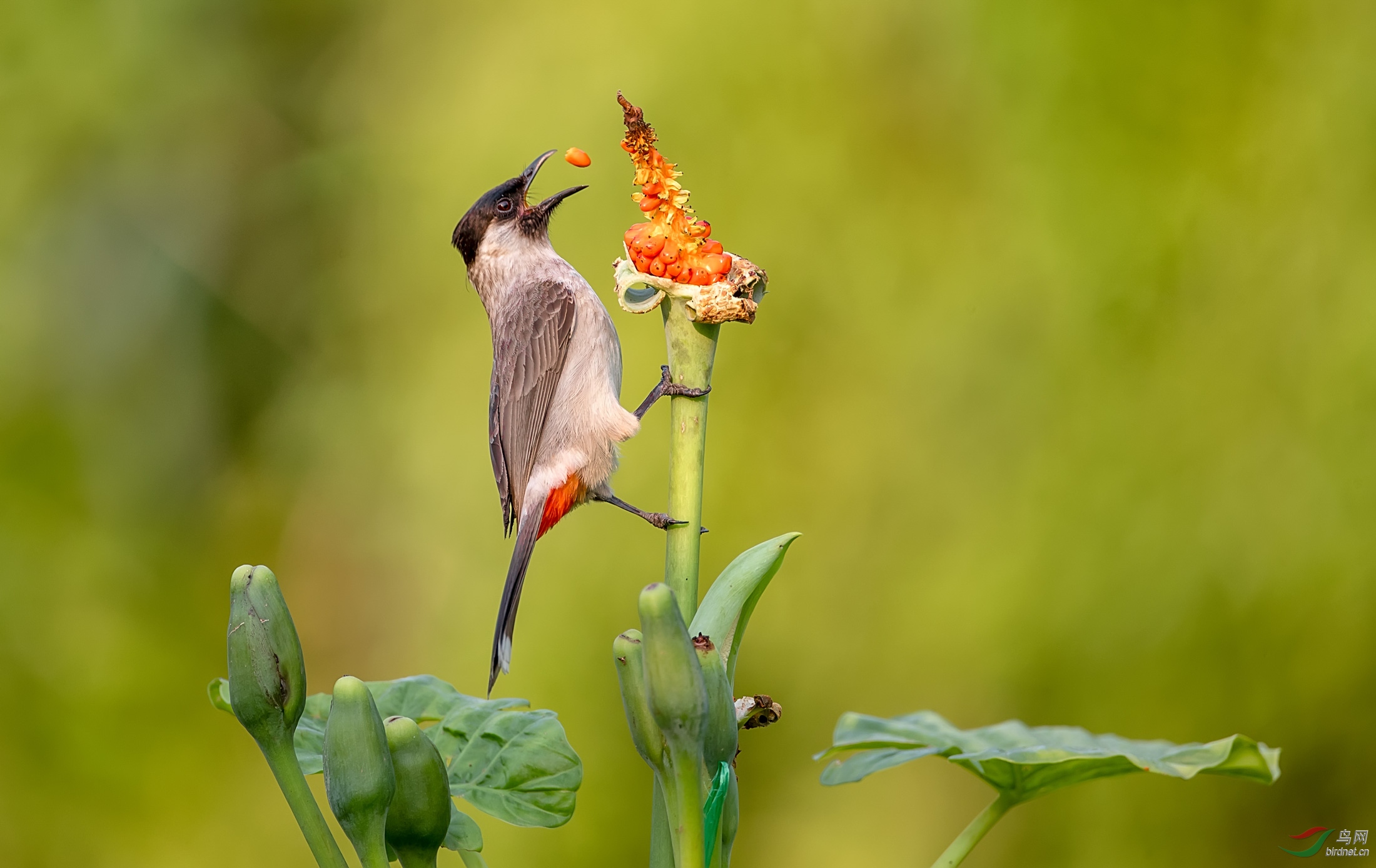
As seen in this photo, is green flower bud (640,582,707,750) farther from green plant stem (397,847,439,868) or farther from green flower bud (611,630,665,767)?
green plant stem (397,847,439,868)

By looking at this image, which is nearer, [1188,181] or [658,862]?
[658,862]

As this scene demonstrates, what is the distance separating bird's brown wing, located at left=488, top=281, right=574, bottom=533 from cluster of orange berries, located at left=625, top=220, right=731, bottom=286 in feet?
2.74

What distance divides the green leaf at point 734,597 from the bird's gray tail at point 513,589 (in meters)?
0.41

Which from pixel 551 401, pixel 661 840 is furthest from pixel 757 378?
pixel 661 840

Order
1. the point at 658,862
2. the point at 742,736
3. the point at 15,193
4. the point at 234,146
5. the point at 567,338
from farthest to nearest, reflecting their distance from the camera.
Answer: the point at 234,146, the point at 15,193, the point at 742,736, the point at 567,338, the point at 658,862

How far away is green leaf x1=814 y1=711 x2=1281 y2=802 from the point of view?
0.93 metres

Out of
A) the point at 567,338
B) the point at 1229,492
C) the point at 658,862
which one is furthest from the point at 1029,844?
the point at 658,862

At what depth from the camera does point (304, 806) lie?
768 mm

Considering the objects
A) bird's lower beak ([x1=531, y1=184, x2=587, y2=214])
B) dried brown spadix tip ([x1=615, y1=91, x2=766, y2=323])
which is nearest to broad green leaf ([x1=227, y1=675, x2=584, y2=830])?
Result: dried brown spadix tip ([x1=615, y1=91, x2=766, y2=323])

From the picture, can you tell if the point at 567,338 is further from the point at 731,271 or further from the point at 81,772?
the point at 81,772

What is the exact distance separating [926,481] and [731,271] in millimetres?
1285

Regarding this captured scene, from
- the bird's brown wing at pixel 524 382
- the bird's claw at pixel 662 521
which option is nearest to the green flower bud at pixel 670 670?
the bird's claw at pixel 662 521

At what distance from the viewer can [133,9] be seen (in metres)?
2.25

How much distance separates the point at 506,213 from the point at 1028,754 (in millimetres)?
1316
